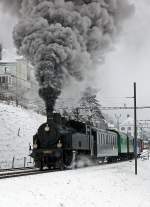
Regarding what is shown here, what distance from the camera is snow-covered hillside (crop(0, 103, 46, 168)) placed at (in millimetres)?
39856

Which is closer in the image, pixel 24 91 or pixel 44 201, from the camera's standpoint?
pixel 44 201

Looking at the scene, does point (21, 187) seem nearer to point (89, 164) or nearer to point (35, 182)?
point (35, 182)

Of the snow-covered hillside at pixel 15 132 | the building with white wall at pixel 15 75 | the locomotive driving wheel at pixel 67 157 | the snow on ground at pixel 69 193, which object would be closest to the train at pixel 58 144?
the locomotive driving wheel at pixel 67 157

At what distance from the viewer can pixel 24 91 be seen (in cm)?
8669

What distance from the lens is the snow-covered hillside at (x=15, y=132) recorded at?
39856mm

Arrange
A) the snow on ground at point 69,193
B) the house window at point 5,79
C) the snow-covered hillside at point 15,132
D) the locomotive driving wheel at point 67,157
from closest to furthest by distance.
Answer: the snow on ground at point 69,193 < the locomotive driving wheel at point 67,157 < the snow-covered hillside at point 15,132 < the house window at point 5,79

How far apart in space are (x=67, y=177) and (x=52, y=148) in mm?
6548

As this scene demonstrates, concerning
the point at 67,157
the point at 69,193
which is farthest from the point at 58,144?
the point at 69,193

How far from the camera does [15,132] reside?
45062 mm

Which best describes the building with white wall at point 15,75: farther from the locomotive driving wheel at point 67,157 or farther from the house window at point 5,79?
the locomotive driving wheel at point 67,157

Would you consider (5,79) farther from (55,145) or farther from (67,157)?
(67,157)

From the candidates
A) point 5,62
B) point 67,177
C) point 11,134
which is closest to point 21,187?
point 67,177

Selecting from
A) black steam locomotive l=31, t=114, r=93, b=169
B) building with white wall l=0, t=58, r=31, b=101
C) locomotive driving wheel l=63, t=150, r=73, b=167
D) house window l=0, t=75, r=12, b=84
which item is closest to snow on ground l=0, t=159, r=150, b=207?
black steam locomotive l=31, t=114, r=93, b=169

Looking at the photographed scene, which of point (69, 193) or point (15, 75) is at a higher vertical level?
point (15, 75)
